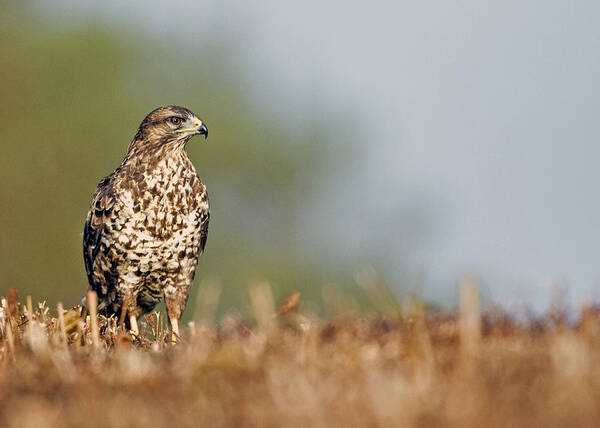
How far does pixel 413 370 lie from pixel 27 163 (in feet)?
82.6

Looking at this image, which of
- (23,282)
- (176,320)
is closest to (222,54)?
(23,282)

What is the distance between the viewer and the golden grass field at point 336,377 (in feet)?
9.37

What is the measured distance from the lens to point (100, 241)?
7.63 meters

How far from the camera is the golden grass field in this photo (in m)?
2.86

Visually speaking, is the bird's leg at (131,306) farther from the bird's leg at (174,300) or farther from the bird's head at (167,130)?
the bird's head at (167,130)

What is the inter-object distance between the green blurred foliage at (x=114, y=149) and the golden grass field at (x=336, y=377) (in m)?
22.7

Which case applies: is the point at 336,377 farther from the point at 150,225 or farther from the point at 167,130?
the point at 167,130

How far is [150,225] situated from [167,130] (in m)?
0.89

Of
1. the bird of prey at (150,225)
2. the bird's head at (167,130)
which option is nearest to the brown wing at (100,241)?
the bird of prey at (150,225)

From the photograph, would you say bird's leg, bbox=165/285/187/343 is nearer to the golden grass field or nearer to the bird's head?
the bird's head

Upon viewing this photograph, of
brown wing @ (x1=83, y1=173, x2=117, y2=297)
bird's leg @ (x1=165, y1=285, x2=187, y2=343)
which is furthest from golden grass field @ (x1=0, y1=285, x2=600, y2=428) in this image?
bird's leg @ (x1=165, y1=285, x2=187, y2=343)

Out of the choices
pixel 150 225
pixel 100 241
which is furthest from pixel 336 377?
pixel 100 241

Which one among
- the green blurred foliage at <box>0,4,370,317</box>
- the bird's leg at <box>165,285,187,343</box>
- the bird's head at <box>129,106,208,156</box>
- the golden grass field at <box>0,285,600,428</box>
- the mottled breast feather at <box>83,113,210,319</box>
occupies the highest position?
the green blurred foliage at <box>0,4,370,317</box>

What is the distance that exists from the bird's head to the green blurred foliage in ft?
61.8
